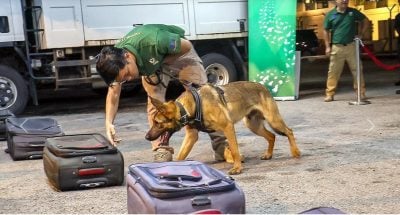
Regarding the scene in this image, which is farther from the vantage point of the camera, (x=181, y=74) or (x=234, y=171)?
(x=181, y=74)

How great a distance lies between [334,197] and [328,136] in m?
2.62

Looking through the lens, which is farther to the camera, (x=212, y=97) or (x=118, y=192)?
(x=212, y=97)

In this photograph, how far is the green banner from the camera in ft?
36.0

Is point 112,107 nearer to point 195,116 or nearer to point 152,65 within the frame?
point 152,65

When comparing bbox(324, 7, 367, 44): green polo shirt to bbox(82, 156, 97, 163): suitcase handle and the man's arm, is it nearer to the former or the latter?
the man's arm

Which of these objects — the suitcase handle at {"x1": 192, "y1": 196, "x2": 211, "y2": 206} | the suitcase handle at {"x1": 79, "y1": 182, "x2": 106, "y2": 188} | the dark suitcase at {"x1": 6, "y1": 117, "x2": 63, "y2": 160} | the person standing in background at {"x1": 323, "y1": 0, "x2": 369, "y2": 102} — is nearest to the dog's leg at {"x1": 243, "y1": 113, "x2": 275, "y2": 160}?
the suitcase handle at {"x1": 79, "y1": 182, "x2": 106, "y2": 188}

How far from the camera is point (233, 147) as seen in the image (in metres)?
5.41

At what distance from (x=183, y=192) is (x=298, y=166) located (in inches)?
99.9

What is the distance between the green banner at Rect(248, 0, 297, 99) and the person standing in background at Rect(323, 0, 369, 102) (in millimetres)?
797

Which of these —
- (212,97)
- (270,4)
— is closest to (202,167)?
(212,97)

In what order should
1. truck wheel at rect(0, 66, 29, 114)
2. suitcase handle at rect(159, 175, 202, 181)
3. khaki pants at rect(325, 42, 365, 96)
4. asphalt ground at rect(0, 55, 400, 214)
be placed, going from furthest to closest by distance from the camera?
1. khaki pants at rect(325, 42, 365, 96)
2. truck wheel at rect(0, 66, 29, 114)
3. asphalt ground at rect(0, 55, 400, 214)
4. suitcase handle at rect(159, 175, 202, 181)

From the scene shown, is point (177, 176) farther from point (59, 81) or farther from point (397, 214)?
point (59, 81)

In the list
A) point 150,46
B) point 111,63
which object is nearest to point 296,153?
point 150,46

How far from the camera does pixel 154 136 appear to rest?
17.0ft
